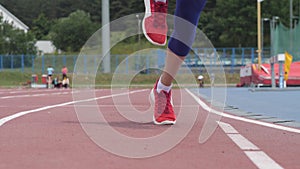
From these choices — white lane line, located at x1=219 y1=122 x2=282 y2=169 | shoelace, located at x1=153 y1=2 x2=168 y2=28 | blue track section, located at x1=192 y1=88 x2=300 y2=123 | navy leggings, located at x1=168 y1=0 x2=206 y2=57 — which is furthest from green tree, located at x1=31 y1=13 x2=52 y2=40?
white lane line, located at x1=219 y1=122 x2=282 y2=169

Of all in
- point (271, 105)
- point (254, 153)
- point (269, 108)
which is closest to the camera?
point (254, 153)

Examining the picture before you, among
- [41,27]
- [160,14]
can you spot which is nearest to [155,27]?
[160,14]

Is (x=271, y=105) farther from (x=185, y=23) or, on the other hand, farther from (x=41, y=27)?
(x=41, y=27)

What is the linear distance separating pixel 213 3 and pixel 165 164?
7153 cm

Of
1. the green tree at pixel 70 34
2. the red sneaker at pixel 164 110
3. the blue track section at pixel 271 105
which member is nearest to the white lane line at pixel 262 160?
the red sneaker at pixel 164 110

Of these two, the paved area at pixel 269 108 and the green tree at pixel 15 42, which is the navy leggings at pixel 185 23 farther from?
the green tree at pixel 15 42

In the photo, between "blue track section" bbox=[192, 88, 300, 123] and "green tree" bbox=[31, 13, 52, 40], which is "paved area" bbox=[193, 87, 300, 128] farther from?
"green tree" bbox=[31, 13, 52, 40]

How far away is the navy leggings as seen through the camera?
411cm

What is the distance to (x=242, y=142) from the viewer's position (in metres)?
3.63

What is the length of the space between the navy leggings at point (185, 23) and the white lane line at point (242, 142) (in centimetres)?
74

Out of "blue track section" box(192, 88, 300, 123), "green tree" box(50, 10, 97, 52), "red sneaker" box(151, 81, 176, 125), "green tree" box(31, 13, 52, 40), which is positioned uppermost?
"green tree" box(31, 13, 52, 40)

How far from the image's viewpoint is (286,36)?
30422mm

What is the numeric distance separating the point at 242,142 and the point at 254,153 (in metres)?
0.48

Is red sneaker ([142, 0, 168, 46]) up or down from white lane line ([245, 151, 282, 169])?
up
